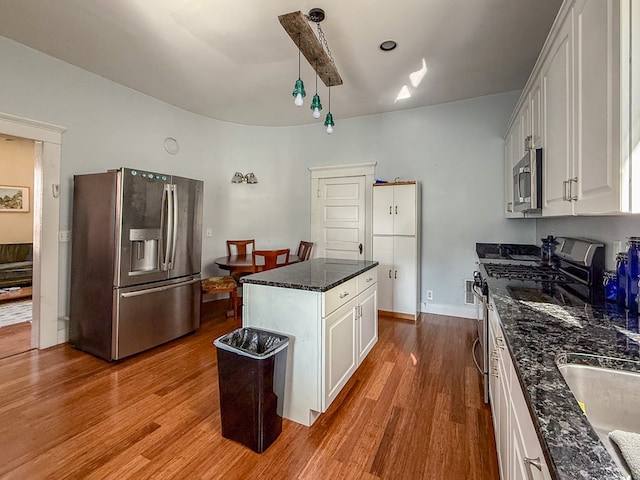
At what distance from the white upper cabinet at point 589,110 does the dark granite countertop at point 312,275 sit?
50.4 inches

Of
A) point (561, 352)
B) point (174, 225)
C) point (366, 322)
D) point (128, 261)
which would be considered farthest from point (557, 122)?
point (128, 261)

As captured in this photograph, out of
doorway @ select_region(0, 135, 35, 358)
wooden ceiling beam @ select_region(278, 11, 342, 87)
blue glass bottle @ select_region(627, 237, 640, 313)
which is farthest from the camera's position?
doorway @ select_region(0, 135, 35, 358)

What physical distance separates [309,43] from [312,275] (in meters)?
1.81

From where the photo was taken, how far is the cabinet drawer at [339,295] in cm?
188

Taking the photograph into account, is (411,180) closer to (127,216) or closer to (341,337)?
(341,337)

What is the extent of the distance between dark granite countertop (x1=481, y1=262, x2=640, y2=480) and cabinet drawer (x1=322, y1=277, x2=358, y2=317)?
911mm

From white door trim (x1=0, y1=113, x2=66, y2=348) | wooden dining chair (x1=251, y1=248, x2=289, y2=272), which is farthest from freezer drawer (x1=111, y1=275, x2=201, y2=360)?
white door trim (x1=0, y1=113, x2=66, y2=348)

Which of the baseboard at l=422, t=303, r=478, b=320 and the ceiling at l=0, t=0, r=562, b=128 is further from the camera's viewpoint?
the baseboard at l=422, t=303, r=478, b=320

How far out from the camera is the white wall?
306 centimetres

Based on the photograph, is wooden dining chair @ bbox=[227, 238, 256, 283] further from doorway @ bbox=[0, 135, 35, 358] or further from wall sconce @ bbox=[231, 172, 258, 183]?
doorway @ bbox=[0, 135, 35, 358]

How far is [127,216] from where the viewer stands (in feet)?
8.88

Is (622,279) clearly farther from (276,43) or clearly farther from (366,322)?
(276,43)

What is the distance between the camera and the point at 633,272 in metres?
1.29

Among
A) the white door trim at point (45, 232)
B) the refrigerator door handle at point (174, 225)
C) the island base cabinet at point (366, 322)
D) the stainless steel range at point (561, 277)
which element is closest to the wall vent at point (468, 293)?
the stainless steel range at point (561, 277)
